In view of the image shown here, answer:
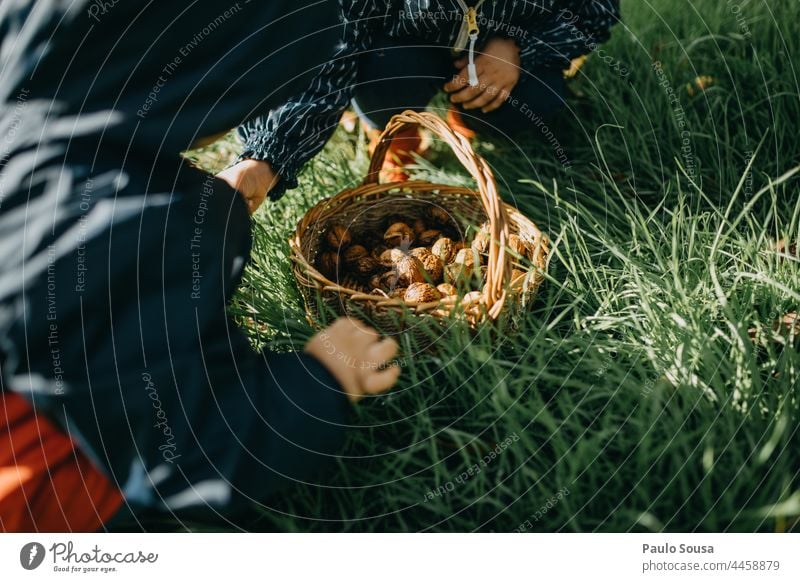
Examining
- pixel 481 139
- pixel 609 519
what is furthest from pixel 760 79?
pixel 609 519

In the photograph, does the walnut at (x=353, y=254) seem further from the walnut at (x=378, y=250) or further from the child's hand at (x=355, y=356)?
the child's hand at (x=355, y=356)

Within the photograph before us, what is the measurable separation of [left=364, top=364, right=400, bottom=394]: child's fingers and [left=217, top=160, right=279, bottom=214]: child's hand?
0.24m

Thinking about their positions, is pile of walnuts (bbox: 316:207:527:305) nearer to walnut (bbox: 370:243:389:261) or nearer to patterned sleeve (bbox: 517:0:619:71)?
walnut (bbox: 370:243:389:261)

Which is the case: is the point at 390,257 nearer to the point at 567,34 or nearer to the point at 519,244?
the point at 519,244

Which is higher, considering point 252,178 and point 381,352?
point 252,178

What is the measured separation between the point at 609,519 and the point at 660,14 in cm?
72

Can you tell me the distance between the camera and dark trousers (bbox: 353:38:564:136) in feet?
2.42

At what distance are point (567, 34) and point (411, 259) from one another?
354 millimetres

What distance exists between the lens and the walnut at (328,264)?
2.16 ft

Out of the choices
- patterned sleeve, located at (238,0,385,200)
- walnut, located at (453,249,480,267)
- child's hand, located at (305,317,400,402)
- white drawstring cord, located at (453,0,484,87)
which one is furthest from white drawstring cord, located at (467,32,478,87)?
child's hand, located at (305,317,400,402)

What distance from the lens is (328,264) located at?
660 mm

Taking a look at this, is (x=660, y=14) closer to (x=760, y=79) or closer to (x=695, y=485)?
(x=760, y=79)

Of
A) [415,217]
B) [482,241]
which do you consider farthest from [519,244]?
[415,217]

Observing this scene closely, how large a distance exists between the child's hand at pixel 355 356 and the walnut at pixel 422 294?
0.06 meters
